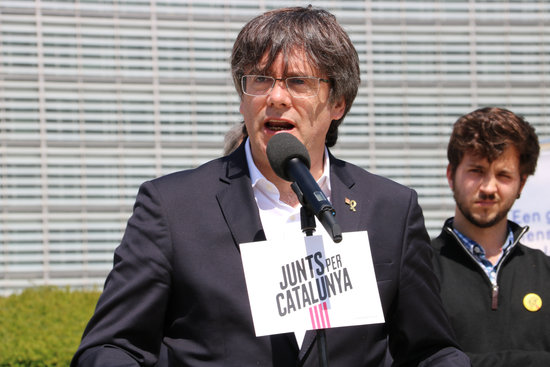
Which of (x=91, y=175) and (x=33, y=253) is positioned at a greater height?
(x=91, y=175)

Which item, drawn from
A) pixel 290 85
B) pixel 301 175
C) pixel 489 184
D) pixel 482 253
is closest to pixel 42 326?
pixel 482 253

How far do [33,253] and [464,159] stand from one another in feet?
18.7

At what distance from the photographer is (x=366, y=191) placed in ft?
7.53

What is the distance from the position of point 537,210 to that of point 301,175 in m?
2.74

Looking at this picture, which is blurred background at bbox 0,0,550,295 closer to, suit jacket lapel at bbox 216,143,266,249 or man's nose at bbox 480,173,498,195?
man's nose at bbox 480,173,498,195

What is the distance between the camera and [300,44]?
2.19m

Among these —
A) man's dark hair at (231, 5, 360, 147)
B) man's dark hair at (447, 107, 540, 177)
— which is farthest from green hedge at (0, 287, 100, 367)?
man's dark hair at (231, 5, 360, 147)

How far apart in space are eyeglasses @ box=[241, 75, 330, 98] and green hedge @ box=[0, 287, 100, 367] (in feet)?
10.5

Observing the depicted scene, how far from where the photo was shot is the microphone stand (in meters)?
1.63

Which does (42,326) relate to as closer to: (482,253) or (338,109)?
(482,253)

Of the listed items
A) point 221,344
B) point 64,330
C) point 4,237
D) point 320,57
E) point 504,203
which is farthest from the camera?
point 4,237

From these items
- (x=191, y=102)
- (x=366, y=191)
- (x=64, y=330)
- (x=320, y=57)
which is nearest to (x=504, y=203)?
(x=366, y=191)

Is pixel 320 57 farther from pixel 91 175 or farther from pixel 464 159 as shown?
pixel 91 175

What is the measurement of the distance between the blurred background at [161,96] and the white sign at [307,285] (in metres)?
6.38
